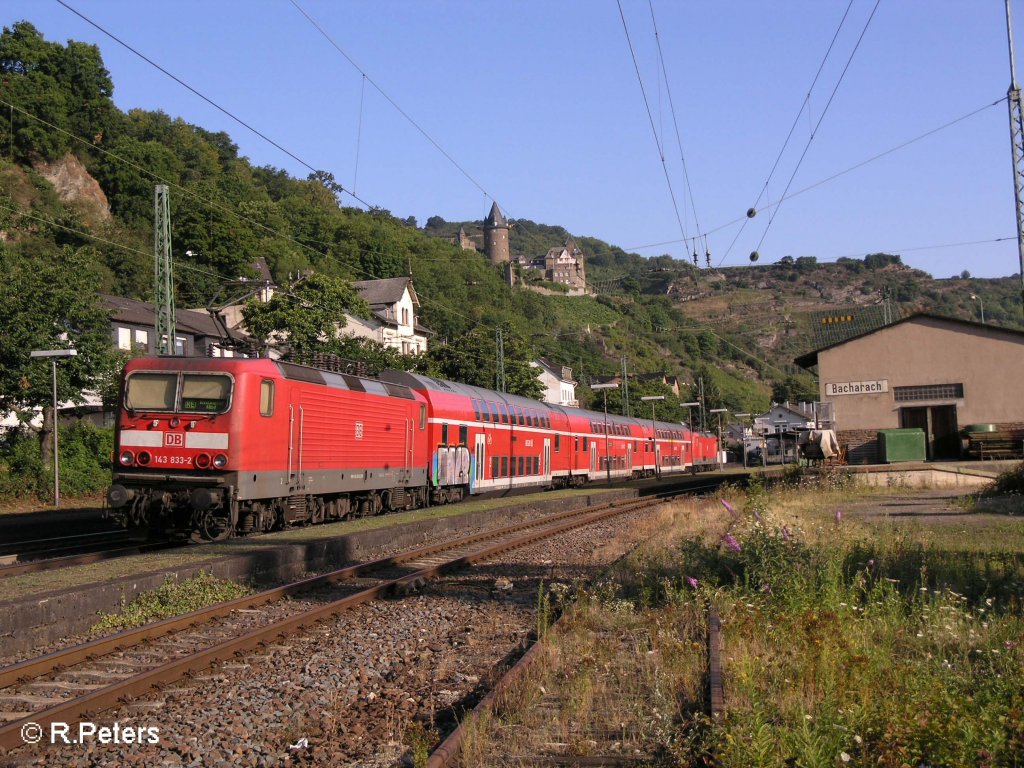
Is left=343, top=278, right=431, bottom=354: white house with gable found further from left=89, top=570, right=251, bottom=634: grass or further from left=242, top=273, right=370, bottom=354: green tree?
left=89, top=570, right=251, bottom=634: grass

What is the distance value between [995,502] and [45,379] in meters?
28.3

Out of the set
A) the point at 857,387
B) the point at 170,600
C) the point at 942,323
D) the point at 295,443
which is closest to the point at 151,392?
the point at 295,443

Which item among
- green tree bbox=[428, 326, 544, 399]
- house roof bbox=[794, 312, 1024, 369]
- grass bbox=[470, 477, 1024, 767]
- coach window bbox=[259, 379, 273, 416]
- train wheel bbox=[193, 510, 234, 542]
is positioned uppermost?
green tree bbox=[428, 326, 544, 399]

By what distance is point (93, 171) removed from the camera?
93.6m

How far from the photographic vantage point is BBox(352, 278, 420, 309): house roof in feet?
299

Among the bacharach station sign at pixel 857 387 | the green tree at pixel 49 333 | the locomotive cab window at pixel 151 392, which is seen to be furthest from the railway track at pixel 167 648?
the bacharach station sign at pixel 857 387

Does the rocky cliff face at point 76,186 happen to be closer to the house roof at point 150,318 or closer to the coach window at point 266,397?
the house roof at point 150,318

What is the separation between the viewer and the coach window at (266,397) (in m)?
16.7

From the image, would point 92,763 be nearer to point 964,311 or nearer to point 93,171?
point 93,171

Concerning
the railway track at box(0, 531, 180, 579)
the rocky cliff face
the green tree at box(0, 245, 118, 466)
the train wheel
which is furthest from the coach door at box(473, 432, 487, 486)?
the rocky cliff face

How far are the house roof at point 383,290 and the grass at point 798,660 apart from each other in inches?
3131

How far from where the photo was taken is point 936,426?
38.5 m

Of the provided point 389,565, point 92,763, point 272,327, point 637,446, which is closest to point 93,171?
point 272,327

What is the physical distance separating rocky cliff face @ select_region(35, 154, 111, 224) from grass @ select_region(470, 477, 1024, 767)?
86.2m
